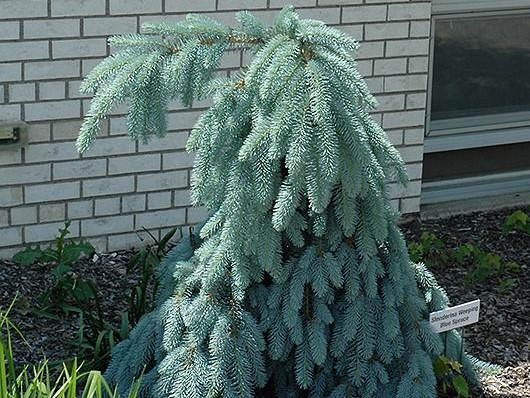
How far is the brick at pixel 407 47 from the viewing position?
24.3 ft

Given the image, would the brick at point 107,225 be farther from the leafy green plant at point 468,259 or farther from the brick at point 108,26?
the leafy green plant at point 468,259

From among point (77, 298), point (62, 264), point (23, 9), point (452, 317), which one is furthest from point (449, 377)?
point (23, 9)

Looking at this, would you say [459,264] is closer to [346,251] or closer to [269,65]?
[346,251]

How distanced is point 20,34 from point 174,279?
199cm

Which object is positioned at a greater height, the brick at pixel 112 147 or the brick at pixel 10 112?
the brick at pixel 10 112

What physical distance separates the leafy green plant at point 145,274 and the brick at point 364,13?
60.7 inches

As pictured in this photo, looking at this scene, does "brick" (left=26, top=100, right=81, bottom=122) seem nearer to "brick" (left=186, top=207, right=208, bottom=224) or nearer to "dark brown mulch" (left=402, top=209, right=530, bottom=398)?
"brick" (left=186, top=207, right=208, bottom=224)

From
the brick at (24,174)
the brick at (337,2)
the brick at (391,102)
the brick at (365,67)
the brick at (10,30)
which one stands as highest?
the brick at (337,2)

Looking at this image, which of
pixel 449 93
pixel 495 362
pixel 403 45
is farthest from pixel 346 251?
pixel 449 93

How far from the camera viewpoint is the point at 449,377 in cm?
529

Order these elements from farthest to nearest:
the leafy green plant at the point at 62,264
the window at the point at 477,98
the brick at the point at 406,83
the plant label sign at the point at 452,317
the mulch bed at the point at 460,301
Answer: the window at the point at 477,98, the brick at the point at 406,83, the leafy green plant at the point at 62,264, the mulch bed at the point at 460,301, the plant label sign at the point at 452,317

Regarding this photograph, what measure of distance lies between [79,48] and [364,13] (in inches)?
66.1

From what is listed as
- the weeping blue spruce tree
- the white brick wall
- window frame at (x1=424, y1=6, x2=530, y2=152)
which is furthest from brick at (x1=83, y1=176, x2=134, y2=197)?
window frame at (x1=424, y1=6, x2=530, y2=152)

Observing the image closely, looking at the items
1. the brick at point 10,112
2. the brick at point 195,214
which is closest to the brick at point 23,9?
the brick at point 10,112
